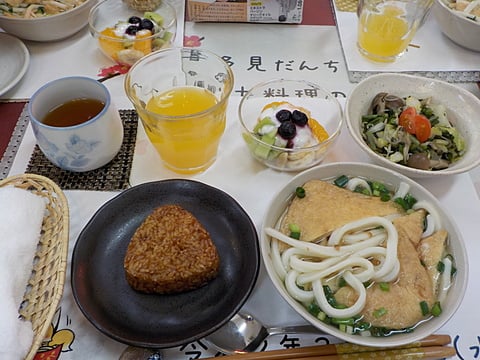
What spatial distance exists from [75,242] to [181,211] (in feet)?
0.93

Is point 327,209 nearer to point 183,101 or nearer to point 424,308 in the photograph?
point 424,308

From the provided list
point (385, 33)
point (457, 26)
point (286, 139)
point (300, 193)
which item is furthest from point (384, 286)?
point (457, 26)

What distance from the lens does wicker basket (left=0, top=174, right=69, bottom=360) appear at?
3.11ft

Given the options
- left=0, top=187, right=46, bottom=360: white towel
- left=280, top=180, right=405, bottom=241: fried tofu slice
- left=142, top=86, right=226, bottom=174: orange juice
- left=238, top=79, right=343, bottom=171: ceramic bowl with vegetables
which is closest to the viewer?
left=0, top=187, right=46, bottom=360: white towel

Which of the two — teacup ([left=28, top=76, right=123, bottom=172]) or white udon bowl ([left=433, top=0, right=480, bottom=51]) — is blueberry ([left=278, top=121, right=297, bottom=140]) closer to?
teacup ([left=28, top=76, right=123, bottom=172])

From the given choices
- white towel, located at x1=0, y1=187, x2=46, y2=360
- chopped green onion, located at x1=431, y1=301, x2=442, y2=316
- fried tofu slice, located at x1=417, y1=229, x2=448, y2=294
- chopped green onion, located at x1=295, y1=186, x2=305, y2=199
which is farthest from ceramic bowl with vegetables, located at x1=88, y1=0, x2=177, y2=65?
chopped green onion, located at x1=431, y1=301, x2=442, y2=316

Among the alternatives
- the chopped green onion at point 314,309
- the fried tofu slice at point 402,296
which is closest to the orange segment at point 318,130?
the fried tofu slice at point 402,296

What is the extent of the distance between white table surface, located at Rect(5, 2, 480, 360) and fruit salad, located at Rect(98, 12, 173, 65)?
0.31 ft

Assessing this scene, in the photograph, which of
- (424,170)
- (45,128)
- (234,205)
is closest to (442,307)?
(424,170)

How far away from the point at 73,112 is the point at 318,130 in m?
0.73

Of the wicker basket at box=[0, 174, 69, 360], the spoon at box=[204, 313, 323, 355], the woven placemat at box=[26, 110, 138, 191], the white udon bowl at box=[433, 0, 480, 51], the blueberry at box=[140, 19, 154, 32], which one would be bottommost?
the spoon at box=[204, 313, 323, 355]

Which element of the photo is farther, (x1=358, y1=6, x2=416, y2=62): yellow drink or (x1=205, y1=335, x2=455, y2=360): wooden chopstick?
(x1=358, y1=6, x2=416, y2=62): yellow drink

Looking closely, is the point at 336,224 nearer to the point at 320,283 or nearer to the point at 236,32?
the point at 320,283

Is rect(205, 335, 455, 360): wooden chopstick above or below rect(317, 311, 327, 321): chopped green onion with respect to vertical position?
below
